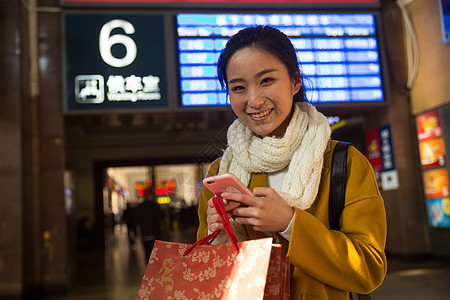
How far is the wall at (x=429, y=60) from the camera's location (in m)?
5.91

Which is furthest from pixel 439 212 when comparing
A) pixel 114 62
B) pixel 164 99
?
pixel 114 62

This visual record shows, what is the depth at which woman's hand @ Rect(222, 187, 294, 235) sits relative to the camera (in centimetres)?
100

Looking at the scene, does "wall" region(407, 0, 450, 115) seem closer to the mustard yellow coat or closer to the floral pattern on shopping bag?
the mustard yellow coat

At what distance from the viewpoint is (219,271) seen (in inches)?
40.0

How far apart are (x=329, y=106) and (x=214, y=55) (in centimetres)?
172

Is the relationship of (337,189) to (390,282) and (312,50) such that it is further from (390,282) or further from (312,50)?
(312,50)

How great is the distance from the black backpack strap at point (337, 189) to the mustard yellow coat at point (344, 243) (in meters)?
0.01

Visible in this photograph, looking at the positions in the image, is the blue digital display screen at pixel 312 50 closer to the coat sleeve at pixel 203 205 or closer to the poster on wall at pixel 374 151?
the poster on wall at pixel 374 151

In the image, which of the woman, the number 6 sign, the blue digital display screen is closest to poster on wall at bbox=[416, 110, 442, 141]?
the blue digital display screen

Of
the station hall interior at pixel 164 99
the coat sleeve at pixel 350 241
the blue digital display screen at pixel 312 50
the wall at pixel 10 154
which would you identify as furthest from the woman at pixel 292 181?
the wall at pixel 10 154

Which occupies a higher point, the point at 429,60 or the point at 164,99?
the point at 429,60

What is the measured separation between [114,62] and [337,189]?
4737 millimetres

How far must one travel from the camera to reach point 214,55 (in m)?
5.51

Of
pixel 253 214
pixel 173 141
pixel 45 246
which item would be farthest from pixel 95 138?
pixel 253 214
